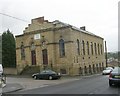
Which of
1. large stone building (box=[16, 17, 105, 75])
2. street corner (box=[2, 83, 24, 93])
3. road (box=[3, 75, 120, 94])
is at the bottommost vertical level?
street corner (box=[2, 83, 24, 93])

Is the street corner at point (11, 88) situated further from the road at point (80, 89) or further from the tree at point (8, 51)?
the tree at point (8, 51)

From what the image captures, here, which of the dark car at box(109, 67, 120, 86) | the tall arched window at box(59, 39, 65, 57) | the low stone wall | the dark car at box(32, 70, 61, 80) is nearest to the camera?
the dark car at box(109, 67, 120, 86)

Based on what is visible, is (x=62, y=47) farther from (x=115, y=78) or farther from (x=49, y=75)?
(x=115, y=78)

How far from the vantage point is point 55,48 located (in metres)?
49.8

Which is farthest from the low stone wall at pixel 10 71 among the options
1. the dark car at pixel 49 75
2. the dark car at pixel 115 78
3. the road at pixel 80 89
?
the dark car at pixel 115 78

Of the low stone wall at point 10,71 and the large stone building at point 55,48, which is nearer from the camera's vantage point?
the large stone building at point 55,48

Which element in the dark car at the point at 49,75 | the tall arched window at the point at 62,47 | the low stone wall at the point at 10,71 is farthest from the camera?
the low stone wall at the point at 10,71

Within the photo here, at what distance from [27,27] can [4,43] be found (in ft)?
59.3

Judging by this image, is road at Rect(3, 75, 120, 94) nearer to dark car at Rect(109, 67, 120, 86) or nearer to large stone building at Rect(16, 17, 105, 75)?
dark car at Rect(109, 67, 120, 86)

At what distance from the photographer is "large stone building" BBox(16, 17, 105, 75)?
4772cm

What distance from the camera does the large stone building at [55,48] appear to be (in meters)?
47.7

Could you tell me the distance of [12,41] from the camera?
7200 centimetres

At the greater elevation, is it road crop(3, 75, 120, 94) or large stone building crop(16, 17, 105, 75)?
A: large stone building crop(16, 17, 105, 75)

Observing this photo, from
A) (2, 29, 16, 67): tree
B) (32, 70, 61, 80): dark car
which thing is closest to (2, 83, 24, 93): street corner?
(32, 70, 61, 80): dark car
